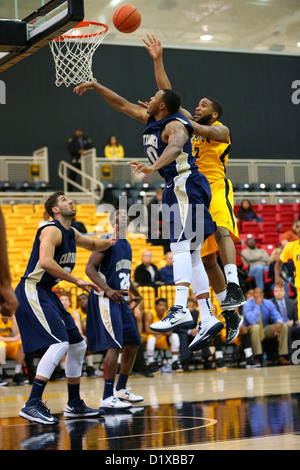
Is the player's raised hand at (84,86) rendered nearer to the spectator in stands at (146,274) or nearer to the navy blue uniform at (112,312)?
the navy blue uniform at (112,312)

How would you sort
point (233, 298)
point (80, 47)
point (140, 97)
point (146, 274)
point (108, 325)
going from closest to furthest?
point (233, 298), point (80, 47), point (108, 325), point (146, 274), point (140, 97)

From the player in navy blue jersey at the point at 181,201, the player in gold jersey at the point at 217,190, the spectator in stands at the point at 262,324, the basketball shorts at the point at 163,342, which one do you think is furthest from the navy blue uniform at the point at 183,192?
the spectator in stands at the point at 262,324

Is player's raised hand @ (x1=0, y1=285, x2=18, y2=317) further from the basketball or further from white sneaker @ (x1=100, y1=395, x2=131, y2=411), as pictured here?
white sneaker @ (x1=100, y1=395, x2=131, y2=411)

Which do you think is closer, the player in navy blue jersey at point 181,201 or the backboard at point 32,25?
the player in navy blue jersey at point 181,201

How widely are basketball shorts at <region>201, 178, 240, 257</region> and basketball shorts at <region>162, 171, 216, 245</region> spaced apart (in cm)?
42

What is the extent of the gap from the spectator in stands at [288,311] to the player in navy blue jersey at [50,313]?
650cm

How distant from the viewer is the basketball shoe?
588 centimetres

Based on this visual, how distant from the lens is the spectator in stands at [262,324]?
13367mm

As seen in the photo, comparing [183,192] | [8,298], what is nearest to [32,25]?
[183,192]

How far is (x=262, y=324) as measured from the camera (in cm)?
1361

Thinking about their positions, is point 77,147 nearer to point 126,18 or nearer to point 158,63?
point 126,18

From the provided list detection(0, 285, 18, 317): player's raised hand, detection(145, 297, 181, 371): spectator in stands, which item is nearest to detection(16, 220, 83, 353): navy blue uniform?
detection(0, 285, 18, 317): player's raised hand

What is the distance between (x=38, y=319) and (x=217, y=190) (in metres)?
2.33
